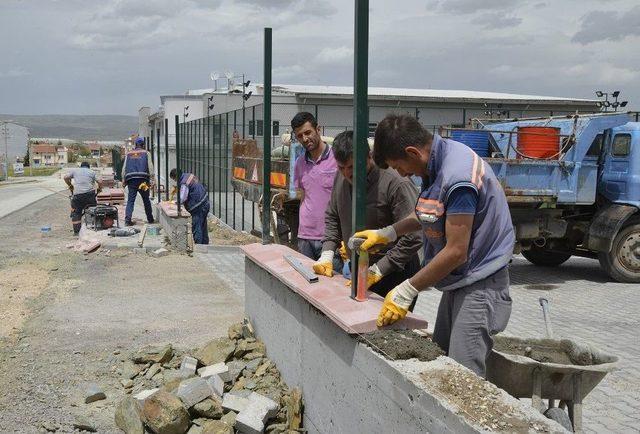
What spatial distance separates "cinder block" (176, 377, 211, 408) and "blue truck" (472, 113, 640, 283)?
254 inches

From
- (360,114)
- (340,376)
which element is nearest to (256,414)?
(340,376)

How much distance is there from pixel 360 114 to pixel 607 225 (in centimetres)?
788

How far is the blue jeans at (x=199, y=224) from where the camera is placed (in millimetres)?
13500

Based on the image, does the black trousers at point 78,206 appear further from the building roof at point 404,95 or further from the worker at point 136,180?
the building roof at point 404,95

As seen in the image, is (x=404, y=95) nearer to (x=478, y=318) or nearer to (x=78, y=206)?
(x=78, y=206)

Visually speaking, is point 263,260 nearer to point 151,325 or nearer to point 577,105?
point 151,325

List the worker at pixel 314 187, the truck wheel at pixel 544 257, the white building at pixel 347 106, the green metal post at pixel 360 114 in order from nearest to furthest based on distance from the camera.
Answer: the green metal post at pixel 360 114 → the worker at pixel 314 187 → the truck wheel at pixel 544 257 → the white building at pixel 347 106

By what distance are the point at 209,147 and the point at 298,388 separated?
15878mm

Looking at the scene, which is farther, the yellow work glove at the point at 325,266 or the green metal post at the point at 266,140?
the green metal post at the point at 266,140

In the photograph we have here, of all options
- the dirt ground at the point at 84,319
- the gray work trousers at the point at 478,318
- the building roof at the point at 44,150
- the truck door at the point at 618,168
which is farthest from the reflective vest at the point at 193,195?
the building roof at the point at 44,150

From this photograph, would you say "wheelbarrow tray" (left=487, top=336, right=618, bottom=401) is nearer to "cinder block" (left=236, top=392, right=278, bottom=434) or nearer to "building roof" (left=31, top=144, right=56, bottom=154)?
"cinder block" (left=236, top=392, right=278, bottom=434)

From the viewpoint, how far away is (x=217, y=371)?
193 inches

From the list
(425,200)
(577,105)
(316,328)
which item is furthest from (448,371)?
(577,105)

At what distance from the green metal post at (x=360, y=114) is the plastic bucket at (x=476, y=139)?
709 centimetres
